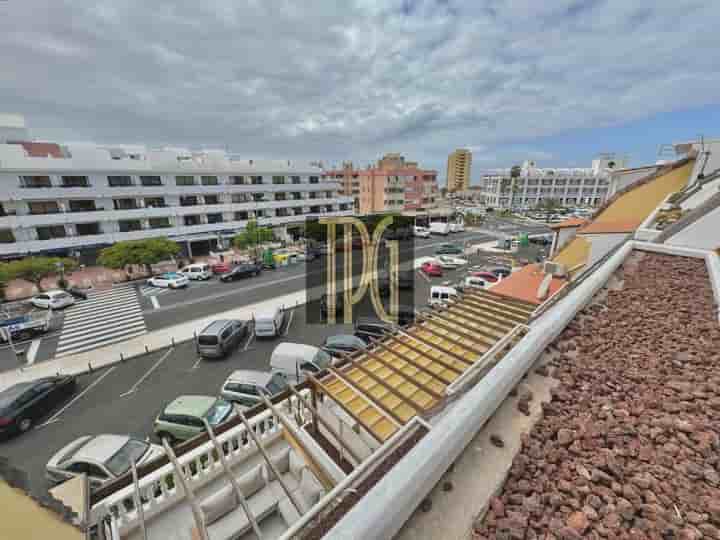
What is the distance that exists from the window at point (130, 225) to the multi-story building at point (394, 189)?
2793 centimetres

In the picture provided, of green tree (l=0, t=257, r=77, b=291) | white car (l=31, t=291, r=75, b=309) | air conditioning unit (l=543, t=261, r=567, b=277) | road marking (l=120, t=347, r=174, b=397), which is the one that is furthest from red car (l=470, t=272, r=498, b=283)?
green tree (l=0, t=257, r=77, b=291)

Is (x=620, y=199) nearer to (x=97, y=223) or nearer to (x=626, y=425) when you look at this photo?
(x=626, y=425)

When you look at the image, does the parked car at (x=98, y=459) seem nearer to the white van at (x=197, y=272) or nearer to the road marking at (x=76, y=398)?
the road marking at (x=76, y=398)

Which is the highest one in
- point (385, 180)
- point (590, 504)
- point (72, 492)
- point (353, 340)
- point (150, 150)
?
point (150, 150)

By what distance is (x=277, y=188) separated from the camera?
39531 mm

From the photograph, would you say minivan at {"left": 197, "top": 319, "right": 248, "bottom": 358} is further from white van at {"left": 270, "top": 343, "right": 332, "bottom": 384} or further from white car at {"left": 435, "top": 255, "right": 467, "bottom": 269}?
white car at {"left": 435, "top": 255, "right": 467, "bottom": 269}

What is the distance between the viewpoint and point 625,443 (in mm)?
2281

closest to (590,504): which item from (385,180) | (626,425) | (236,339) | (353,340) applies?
(626,425)

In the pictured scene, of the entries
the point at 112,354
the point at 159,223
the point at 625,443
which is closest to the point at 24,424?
the point at 112,354

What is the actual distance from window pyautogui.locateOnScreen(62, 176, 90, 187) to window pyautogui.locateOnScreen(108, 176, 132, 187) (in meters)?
1.77

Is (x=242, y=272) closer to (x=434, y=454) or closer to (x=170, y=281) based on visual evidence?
(x=170, y=281)

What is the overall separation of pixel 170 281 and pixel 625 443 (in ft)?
93.2

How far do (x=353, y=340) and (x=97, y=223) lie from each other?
3092 centimetres

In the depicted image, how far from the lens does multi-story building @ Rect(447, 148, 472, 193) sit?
122125 mm
